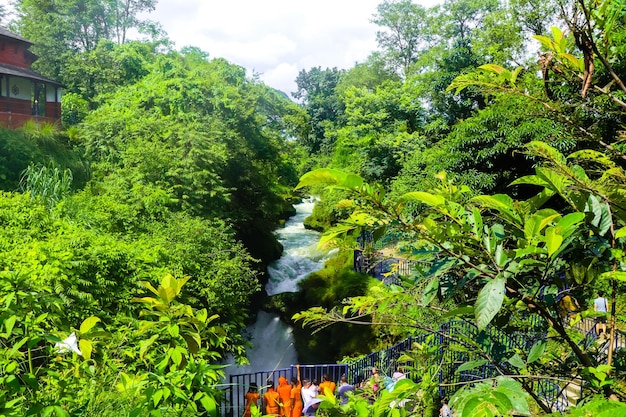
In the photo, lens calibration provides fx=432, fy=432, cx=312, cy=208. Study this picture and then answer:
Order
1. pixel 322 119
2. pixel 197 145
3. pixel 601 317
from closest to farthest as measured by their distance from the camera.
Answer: pixel 601 317 < pixel 197 145 < pixel 322 119

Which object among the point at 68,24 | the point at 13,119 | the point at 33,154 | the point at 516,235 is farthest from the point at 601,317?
the point at 68,24

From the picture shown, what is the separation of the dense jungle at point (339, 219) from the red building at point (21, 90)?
200 cm

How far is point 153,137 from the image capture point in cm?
1223

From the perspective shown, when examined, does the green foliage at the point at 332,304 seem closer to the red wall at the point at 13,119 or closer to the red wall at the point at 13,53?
the red wall at the point at 13,119

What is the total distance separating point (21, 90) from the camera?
16656mm

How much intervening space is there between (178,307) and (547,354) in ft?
5.34

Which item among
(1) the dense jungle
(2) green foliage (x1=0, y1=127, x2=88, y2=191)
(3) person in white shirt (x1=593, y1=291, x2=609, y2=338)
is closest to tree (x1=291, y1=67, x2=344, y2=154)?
(1) the dense jungle

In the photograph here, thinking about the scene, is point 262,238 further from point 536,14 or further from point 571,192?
point 571,192

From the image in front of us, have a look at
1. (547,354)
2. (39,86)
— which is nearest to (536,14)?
(547,354)

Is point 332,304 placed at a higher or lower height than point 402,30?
lower

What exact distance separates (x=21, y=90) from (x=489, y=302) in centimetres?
2007

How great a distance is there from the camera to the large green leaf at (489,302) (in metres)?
0.99

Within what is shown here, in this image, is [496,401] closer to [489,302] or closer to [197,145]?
[489,302]

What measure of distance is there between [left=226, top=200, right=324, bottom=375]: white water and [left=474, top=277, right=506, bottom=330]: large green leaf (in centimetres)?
836
